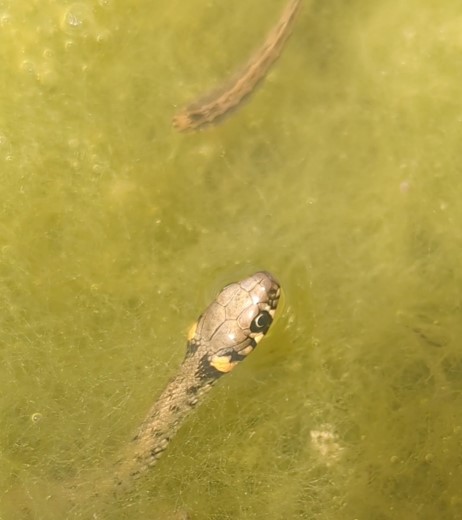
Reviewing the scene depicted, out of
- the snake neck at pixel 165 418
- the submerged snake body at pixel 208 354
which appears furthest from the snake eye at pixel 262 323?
the snake neck at pixel 165 418

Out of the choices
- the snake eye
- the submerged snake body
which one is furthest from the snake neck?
the snake eye

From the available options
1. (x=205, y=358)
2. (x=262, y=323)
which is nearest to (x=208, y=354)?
(x=205, y=358)

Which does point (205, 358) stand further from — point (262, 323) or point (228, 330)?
point (262, 323)

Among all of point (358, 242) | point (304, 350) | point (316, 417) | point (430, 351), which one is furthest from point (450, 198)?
point (316, 417)

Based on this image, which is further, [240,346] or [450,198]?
[240,346]

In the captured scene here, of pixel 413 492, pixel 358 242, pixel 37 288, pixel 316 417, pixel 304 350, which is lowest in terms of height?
pixel 413 492

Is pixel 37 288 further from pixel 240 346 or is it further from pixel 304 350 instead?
pixel 304 350

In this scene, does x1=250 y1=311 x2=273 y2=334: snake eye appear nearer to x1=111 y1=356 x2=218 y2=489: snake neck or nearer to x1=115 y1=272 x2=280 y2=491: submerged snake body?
x1=115 y1=272 x2=280 y2=491: submerged snake body

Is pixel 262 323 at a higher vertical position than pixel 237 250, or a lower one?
lower
